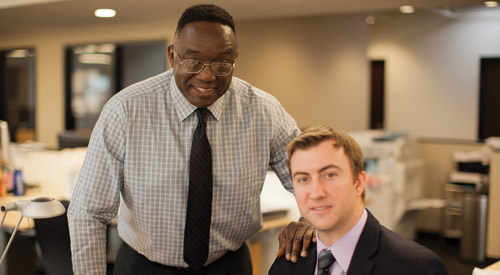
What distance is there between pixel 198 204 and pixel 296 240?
395 mm

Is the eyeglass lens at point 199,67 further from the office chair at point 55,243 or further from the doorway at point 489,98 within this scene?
the doorway at point 489,98

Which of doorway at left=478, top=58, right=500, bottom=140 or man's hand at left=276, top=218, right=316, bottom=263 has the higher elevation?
doorway at left=478, top=58, right=500, bottom=140

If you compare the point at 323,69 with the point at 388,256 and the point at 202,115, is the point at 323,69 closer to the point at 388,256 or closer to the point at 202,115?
the point at 202,115

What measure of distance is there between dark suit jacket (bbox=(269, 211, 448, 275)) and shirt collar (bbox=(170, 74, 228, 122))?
2.37 feet

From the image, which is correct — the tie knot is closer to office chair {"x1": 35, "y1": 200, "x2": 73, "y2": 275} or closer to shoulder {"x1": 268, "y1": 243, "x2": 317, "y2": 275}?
shoulder {"x1": 268, "y1": 243, "x2": 317, "y2": 275}

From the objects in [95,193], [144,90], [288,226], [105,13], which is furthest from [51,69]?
[288,226]

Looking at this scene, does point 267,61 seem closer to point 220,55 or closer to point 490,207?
point 490,207

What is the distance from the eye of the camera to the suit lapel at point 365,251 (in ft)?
4.72

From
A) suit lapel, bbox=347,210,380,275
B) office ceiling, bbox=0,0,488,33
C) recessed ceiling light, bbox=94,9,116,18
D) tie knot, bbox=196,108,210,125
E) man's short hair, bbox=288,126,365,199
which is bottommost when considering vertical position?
suit lapel, bbox=347,210,380,275

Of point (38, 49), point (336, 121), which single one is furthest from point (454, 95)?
point (38, 49)

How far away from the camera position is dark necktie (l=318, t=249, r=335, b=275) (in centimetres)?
152

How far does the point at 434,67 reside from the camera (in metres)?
8.12

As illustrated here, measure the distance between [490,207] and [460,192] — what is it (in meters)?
0.86

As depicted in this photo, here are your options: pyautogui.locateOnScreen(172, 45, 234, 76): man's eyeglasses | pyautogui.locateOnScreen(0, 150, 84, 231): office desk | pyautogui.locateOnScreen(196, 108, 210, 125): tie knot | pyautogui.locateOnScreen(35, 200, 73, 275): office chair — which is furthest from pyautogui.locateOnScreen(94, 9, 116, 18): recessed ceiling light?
pyautogui.locateOnScreen(172, 45, 234, 76): man's eyeglasses
